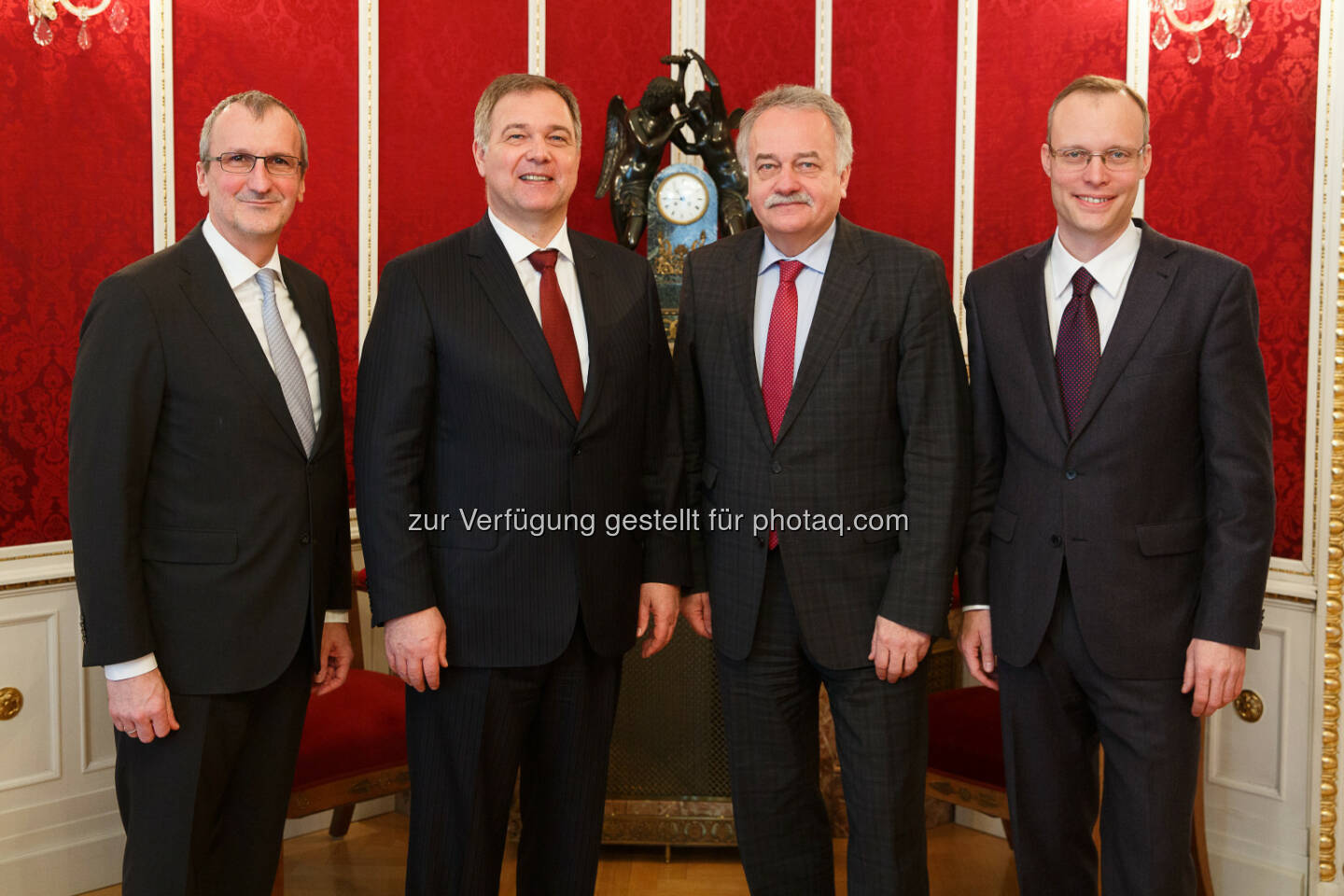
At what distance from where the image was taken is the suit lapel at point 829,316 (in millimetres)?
2135

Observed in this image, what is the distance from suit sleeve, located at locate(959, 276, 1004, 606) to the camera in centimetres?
220

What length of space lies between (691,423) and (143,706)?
1107 mm

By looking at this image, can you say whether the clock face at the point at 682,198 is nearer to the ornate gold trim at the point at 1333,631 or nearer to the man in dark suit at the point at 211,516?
the man in dark suit at the point at 211,516

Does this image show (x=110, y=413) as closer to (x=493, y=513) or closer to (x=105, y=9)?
(x=493, y=513)

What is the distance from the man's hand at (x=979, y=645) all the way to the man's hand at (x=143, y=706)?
56.7 inches

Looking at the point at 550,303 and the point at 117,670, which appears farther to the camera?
the point at 550,303

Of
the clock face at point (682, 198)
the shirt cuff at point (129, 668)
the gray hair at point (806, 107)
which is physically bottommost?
the shirt cuff at point (129, 668)

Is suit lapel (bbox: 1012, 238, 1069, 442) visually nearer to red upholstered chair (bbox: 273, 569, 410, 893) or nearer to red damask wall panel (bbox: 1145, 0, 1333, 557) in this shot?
red damask wall panel (bbox: 1145, 0, 1333, 557)

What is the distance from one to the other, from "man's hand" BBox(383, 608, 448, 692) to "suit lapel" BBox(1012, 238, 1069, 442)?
1163mm

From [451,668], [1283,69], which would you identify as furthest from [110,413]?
[1283,69]

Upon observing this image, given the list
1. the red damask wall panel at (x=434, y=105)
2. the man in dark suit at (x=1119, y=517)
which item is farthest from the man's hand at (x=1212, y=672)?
the red damask wall panel at (x=434, y=105)

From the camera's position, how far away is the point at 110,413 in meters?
1.87

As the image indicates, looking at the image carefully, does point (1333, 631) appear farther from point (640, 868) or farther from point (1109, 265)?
point (640, 868)

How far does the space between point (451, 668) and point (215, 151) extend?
1030 mm
